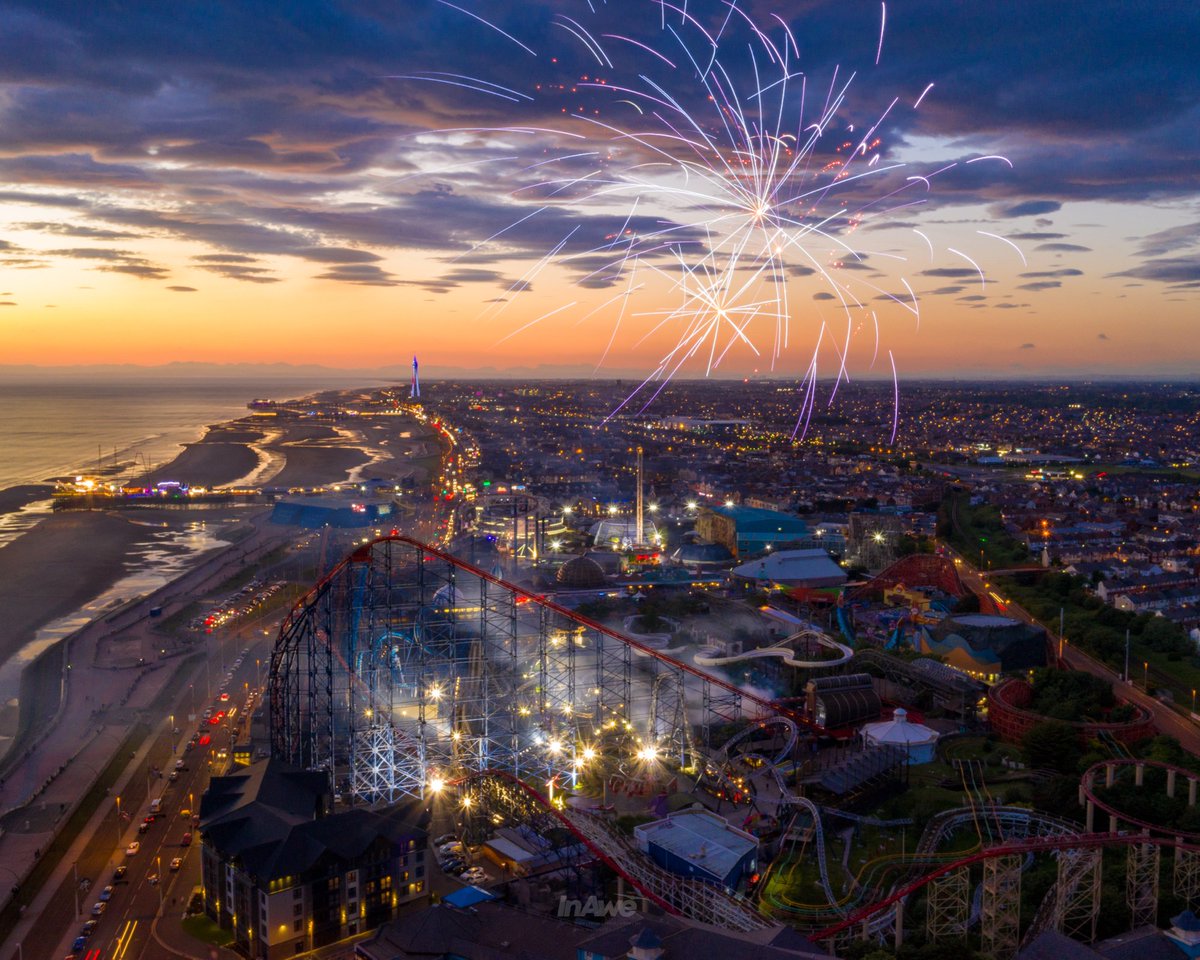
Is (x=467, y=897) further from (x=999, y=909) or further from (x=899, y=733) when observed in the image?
(x=899, y=733)

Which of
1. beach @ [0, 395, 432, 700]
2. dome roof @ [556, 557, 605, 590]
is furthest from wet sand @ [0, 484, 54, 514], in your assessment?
dome roof @ [556, 557, 605, 590]

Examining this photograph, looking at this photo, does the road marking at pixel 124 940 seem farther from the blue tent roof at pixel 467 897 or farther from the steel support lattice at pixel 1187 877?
the steel support lattice at pixel 1187 877

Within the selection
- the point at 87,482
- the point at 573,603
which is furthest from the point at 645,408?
the point at 573,603

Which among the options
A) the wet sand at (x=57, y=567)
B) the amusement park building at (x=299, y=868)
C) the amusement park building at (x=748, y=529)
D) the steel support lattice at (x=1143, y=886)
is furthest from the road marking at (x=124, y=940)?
the amusement park building at (x=748, y=529)

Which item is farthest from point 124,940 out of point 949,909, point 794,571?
point 794,571

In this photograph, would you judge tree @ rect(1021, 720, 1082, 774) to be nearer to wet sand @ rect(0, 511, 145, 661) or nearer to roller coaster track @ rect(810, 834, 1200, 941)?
roller coaster track @ rect(810, 834, 1200, 941)

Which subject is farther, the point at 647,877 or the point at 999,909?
the point at 647,877

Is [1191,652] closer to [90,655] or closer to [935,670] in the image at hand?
A: [935,670]
